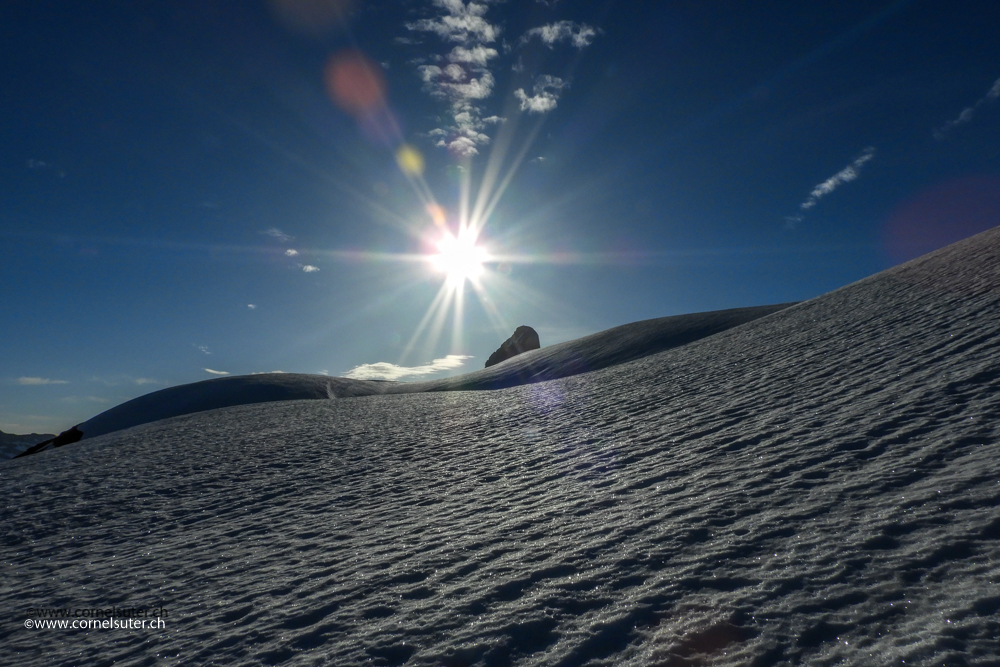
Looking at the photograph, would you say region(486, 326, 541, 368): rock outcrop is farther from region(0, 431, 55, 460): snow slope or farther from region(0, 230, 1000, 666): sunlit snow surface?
region(0, 431, 55, 460): snow slope

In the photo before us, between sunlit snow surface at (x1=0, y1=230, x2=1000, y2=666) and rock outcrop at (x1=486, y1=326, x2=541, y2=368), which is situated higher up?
rock outcrop at (x1=486, y1=326, x2=541, y2=368)

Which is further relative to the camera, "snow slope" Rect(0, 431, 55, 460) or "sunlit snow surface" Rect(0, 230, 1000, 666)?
"snow slope" Rect(0, 431, 55, 460)

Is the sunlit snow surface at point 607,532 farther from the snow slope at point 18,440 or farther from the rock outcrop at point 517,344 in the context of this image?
the snow slope at point 18,440

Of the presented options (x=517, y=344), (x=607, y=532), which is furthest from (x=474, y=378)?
(x=517, y=344)

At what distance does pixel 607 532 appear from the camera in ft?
10.4

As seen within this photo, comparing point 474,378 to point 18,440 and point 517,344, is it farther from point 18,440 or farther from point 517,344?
point 18,440

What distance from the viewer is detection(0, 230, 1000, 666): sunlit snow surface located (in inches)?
80.7

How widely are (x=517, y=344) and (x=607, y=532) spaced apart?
4363 cm

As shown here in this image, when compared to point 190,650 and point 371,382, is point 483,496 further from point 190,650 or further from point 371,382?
point 371,382

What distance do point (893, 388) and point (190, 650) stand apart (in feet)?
19.6

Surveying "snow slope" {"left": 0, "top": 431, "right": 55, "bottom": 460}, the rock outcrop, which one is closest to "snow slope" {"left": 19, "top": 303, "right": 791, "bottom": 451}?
the rock outcrop

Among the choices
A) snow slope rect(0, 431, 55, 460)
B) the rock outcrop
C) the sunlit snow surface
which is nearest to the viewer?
the sunlit snow surface

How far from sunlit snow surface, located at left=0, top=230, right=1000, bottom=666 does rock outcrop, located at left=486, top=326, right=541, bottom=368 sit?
3811 cm

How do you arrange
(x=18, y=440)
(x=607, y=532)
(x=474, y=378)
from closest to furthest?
(x=607, y=532) < (x=474, y=378) < (x=18, y=440)
